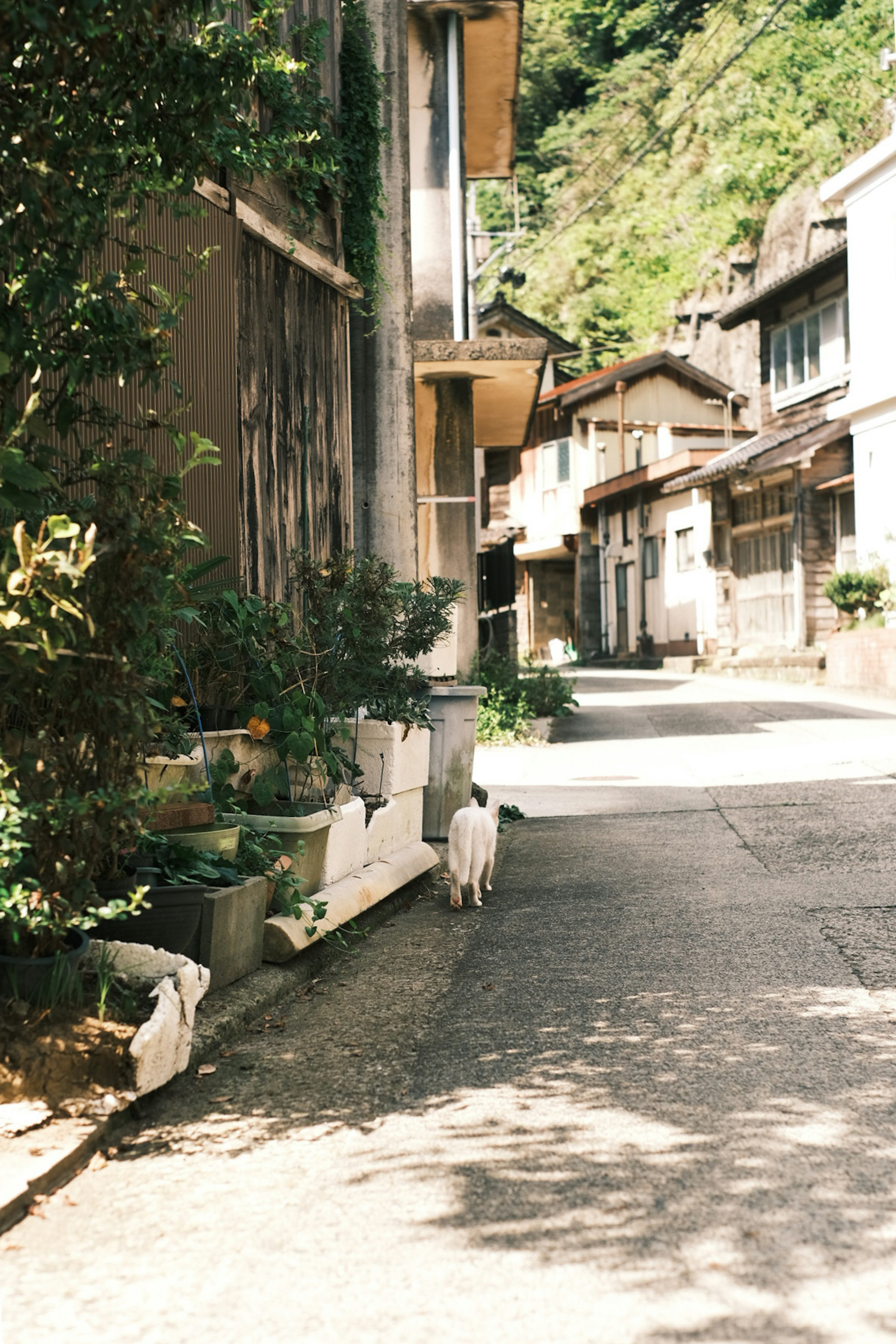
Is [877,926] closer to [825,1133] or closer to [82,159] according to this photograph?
[825,1133]

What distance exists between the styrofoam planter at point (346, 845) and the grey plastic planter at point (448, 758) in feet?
5.66

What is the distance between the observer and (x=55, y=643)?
Answer: 305 centimetres

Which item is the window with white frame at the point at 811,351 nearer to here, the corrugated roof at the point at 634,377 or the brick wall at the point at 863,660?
the corrugated roof at the point at 634,377

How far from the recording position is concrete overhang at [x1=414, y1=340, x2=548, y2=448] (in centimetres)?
1300

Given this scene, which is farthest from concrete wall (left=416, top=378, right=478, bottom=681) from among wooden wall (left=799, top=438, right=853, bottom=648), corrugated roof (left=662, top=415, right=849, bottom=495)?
wooden wall (left=799, top=438, right=853, bottom=648)

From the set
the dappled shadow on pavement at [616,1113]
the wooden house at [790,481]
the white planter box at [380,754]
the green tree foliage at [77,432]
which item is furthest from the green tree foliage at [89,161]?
the wooden house at [790,481]

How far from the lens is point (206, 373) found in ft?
22.0

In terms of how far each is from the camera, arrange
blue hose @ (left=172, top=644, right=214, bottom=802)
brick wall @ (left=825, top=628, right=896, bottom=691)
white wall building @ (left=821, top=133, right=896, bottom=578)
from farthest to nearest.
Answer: white wall building @ (left=821, top=133, right=896, bottom=578) < brick wall @ (left=825, top=628, right=896, bottom=691) < blue hose @ (left=172, top=644, right=214, bottom=802)

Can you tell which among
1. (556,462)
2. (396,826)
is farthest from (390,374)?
(556,462)

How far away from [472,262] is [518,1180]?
72.8ft

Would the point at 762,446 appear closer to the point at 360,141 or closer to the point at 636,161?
the point at 360,141

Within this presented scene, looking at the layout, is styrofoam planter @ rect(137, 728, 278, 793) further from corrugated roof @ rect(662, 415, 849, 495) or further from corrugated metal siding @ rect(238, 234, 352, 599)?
corrugated roof @ rect(662, 415, 849, 495)

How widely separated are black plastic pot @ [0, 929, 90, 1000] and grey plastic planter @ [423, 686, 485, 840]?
15.2 ft

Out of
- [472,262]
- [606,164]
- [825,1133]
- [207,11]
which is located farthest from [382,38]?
[606,164]
